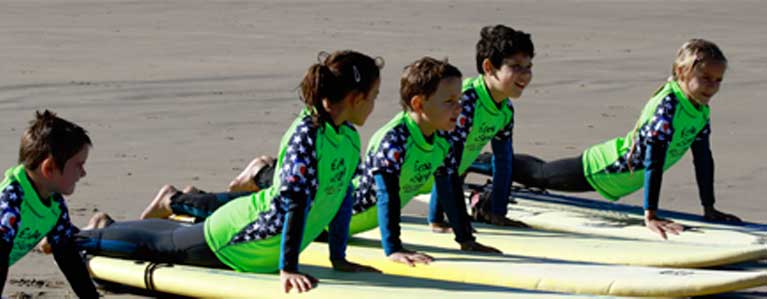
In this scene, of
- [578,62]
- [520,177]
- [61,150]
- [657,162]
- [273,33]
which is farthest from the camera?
[273,33]

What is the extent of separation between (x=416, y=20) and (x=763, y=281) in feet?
48.4

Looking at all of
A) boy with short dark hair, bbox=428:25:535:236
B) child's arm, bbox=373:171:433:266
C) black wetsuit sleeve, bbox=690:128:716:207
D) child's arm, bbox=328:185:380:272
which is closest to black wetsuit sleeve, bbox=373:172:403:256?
child's arm, bbox=373:171:433:266

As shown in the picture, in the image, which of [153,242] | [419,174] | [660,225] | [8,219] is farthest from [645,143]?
[8,219]

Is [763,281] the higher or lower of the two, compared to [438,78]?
lower

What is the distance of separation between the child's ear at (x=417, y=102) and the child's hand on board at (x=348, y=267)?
0.85 meters

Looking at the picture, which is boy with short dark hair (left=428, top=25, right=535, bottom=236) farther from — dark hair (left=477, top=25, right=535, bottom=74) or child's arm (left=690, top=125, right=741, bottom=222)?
child's arm (left=690, top=125, right=741, bottom=222)

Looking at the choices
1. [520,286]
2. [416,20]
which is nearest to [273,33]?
[416,20]

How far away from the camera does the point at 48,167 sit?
6055mm

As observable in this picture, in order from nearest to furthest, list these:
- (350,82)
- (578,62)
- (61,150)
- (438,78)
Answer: (61,150) → (350,82) → (438,78) → (578,62)

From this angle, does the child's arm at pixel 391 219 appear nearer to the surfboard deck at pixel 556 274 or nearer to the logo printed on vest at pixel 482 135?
the surfboard deck at pixel 556 274

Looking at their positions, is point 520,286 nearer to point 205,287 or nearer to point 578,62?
point 205,287

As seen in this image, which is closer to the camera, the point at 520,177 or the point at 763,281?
the point at 763,281

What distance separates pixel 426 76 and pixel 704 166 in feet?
7.33

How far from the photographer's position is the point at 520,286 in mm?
6930
